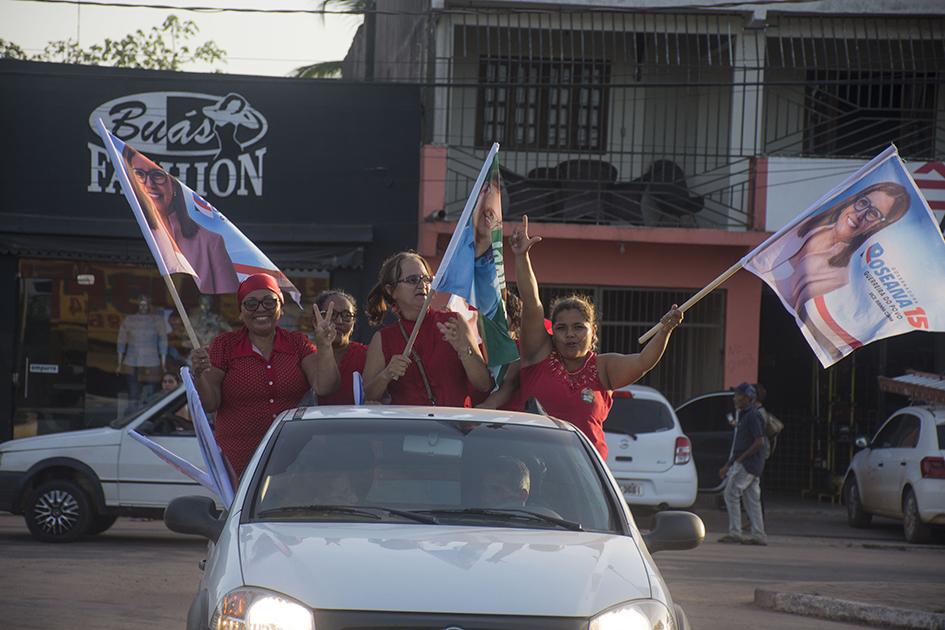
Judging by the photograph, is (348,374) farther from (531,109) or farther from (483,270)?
(531,109)

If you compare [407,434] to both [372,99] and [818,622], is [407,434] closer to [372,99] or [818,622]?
[818,622]

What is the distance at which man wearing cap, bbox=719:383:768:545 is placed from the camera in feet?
49.2

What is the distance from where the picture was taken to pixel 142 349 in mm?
19109

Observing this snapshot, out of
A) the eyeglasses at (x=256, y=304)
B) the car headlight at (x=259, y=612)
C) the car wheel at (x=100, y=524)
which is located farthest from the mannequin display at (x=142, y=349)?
the car headlight at (x=259, y=612)

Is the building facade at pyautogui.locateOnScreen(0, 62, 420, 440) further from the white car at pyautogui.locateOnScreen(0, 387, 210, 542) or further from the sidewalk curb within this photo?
the sidewalk curb

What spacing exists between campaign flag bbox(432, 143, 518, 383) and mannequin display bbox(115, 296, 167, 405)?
12.5 metres

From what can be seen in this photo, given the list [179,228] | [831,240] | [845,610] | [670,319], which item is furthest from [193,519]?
[845,610]

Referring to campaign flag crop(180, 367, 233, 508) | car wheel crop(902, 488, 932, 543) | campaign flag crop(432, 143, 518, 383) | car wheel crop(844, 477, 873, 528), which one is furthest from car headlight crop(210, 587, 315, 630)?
car wheel crop(844, 477, 873, 528)

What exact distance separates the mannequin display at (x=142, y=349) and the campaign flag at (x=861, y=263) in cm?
1280

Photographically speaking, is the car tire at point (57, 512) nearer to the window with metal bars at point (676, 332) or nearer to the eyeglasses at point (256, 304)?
the eyeglasses at point (256, 304)

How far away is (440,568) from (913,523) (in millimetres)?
12375

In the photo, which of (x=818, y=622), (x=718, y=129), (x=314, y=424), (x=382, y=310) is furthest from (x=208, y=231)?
(x=718, y=129)

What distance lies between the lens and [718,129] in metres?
20.2

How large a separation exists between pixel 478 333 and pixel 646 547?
2365 mm
